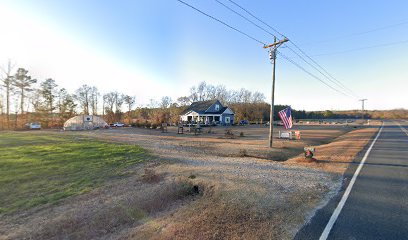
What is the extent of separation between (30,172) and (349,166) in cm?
1450

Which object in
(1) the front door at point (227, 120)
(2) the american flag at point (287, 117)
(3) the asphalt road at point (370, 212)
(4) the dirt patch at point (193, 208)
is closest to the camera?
(3) the asphalt road at point (370, 212)

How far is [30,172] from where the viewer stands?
359 inches

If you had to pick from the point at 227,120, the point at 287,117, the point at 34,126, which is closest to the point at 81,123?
the point at 34,126

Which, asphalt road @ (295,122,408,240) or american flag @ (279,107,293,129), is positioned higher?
american flag @ (279,107,293,129)

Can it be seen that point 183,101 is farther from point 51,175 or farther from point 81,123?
point 51,175

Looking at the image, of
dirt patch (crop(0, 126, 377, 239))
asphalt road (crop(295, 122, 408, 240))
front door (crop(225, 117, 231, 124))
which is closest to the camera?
asphalt road (crop(295, 122, 408, 240))

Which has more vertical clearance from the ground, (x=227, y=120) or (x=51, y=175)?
(x=227, y=120)

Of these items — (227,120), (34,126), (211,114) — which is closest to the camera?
(34,126)

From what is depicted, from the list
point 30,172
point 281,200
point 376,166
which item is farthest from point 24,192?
point 376,166

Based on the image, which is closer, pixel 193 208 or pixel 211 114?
pixel 193 208

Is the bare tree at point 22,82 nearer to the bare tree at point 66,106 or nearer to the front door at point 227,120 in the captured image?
the bare tree at point 66,106

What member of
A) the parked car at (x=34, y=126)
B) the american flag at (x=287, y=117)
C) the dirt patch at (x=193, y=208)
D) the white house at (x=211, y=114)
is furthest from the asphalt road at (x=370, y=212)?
the parked car at (x=34, y=126)

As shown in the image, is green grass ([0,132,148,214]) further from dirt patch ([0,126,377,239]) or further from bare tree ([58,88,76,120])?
bare tree ([58,88,76,120])

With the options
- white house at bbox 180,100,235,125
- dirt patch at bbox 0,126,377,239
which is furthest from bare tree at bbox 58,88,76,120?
dirt patch at bbox 0,126,377,239
